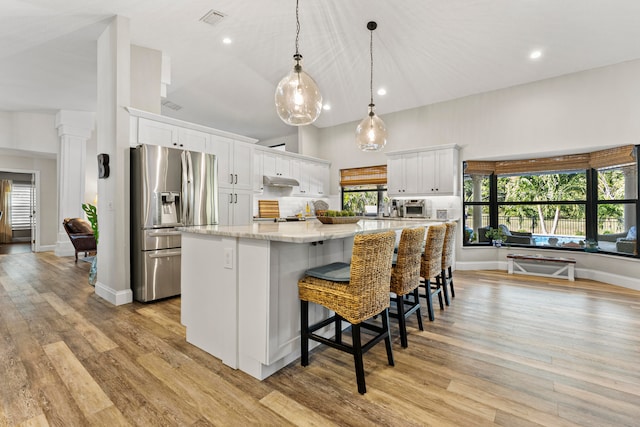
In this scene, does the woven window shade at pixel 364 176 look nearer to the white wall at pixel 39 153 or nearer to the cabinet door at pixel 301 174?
the cabinet door at pixel 301 174

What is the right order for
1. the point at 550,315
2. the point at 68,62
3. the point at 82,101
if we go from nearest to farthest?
the point at 550,315, the point at 68,62, the point at 82,101

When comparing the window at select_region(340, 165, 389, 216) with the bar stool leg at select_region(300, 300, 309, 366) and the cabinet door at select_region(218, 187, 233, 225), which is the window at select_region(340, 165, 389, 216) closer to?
the cabinet door at select_region(218, 187, 233, 225)

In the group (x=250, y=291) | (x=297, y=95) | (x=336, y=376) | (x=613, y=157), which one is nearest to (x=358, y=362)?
(x=336, y=376)

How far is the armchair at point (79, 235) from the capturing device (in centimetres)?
590

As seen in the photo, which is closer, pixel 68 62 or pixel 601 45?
pixel 601 45

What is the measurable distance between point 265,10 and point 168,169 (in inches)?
92.9

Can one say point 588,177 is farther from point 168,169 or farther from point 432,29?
point 168,169

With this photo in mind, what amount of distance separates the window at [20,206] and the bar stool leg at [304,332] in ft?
39.9

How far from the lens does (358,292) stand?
1747mm

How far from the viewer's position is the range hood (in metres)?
5.84

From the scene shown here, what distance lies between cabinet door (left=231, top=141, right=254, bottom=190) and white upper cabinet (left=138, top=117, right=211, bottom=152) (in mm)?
601

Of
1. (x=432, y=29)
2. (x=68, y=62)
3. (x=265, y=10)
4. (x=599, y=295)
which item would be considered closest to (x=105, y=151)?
(x=68, y=62)

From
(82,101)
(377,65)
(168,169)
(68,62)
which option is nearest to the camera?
(168,169)

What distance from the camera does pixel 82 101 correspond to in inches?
243
